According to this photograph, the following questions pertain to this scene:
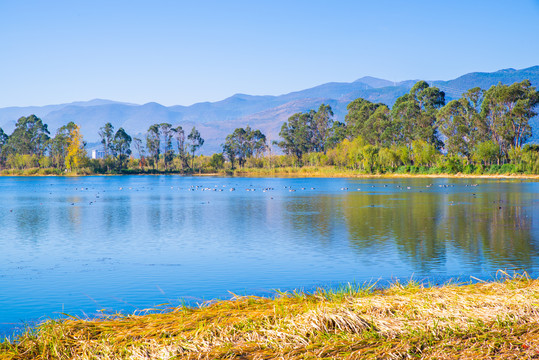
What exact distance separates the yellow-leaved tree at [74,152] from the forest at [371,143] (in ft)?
0.63

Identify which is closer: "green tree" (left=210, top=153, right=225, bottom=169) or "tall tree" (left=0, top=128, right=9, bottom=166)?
"green tree" (left=210, top=153, right=225, bottom=169)

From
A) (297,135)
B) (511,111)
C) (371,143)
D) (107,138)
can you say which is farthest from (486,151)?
(107,138)

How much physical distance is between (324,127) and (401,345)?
131 m

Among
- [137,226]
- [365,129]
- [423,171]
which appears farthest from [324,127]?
[137,226]

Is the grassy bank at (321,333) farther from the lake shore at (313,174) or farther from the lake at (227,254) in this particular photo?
the lake shore at (313,174)

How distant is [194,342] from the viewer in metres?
4.04

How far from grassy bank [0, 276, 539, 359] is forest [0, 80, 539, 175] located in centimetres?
6851

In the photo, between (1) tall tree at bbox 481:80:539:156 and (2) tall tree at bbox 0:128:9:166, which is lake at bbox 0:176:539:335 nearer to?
(1) tall tree at bbox 481:80:539:156

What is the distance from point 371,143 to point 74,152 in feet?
196

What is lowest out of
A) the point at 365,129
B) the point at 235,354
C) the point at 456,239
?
the point at 456,239

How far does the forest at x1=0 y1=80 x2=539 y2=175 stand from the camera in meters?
77.4

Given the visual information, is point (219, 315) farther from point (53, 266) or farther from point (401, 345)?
point (53, 266)

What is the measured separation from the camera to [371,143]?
348 ft

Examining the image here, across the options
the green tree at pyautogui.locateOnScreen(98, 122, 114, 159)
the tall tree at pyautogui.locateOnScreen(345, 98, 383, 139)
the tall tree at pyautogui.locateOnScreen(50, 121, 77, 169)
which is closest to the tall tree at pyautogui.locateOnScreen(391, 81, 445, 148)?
the tall tree at pyautogui.locateOnScreen(345, 98, 383, 139)
